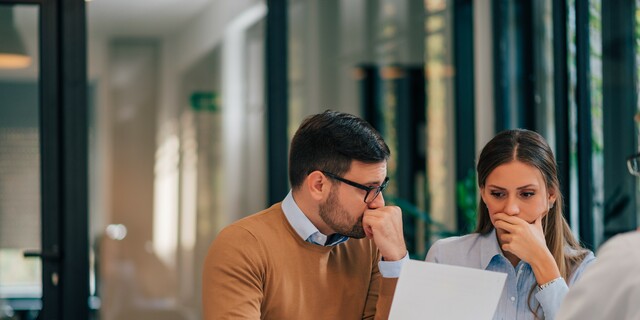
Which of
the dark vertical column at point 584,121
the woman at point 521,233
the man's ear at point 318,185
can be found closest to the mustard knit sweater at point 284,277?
the man's ear at point 318,185

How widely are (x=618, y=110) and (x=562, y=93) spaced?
1.35ft

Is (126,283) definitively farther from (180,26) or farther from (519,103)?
(519,103)

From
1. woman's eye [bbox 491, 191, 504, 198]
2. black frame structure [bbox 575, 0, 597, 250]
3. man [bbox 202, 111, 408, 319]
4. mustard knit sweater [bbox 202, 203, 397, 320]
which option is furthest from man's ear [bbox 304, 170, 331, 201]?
black frame structure [bbox 575, 0, 597, 250]

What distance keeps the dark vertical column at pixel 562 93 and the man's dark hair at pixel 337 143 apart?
1.98 m

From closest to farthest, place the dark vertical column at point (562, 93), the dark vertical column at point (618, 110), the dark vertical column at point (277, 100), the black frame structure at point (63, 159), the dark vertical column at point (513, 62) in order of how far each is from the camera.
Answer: the dark vertical column at point (618, 110) → the dark vertical column at point (562, 93) → the black frame structure at point (63, 159) → the dark vertical column at point (277, 100) → the dark vertical column at point (513, 62)

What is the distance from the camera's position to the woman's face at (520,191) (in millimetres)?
2217

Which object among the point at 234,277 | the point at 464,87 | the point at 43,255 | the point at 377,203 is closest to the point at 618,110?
the point at 464,87

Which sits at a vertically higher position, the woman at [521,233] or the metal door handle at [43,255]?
the woman at [521,233]

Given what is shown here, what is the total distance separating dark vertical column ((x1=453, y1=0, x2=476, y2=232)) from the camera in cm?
A: 497

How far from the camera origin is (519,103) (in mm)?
4734

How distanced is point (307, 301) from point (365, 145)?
41cm

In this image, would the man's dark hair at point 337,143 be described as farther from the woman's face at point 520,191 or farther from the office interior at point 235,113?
the office interior at point 235,113

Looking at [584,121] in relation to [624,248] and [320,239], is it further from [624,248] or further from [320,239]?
[624,248]

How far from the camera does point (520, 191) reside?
2.22 metres
